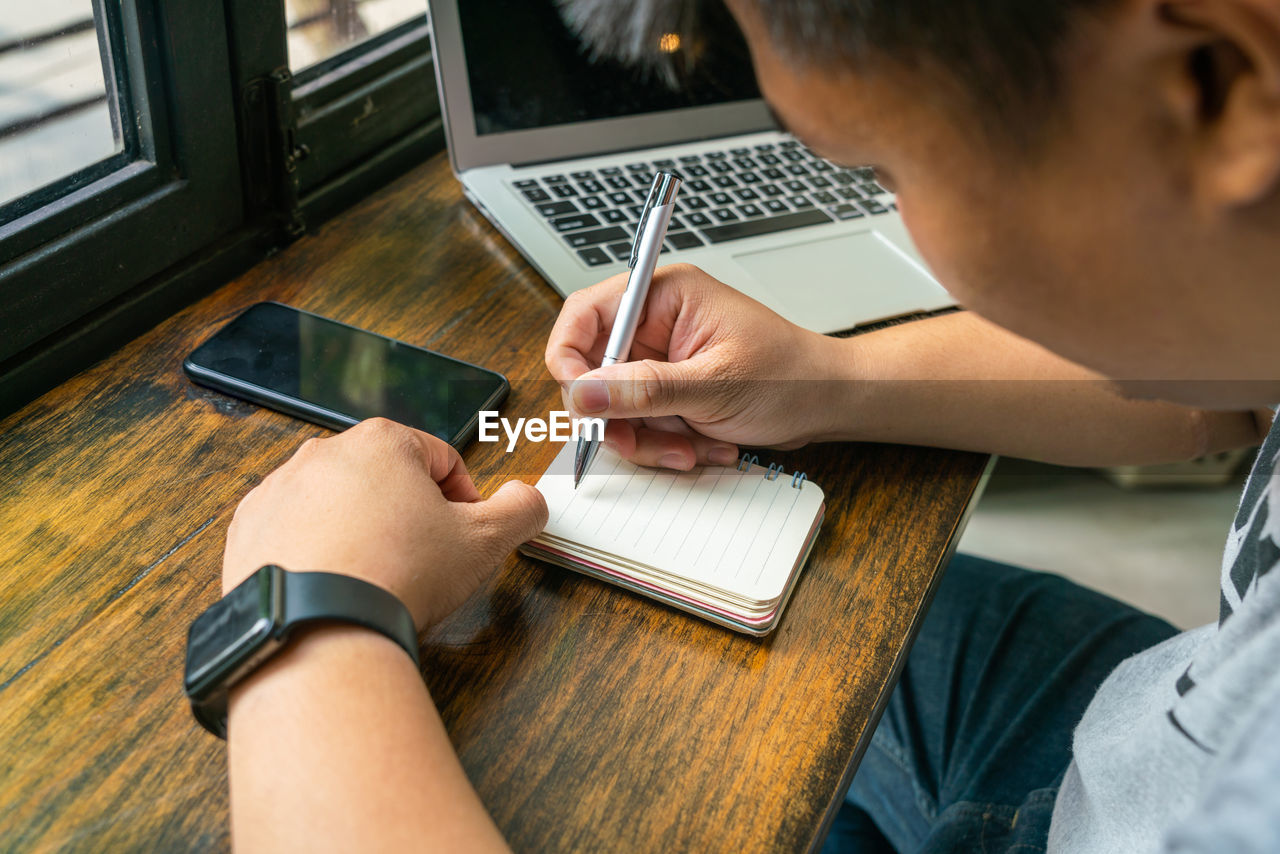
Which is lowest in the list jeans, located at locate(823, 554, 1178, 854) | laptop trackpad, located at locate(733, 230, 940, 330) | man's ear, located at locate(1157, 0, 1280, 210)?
jeans, located at locate(823, 554, 1178, 854)

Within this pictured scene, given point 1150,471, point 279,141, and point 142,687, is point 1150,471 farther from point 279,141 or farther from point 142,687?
point 142,687

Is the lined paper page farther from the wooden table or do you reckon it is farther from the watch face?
the watch face

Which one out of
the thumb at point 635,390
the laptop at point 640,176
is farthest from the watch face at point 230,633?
the laptop at point 640,176

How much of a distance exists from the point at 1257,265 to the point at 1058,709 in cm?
53

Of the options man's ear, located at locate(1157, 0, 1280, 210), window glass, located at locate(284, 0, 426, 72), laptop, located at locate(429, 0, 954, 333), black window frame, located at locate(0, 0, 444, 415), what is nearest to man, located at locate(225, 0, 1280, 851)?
man's ear, located at locate(1157, 0, 1280, 210)

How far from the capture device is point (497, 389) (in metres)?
0.77

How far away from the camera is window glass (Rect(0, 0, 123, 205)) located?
26.9 inches

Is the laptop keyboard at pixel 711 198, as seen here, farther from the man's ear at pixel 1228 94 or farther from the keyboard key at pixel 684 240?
the man's ear at pixel 1228 94

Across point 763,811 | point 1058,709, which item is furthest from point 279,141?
point 1058,709

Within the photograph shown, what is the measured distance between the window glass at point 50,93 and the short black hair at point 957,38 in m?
0.59

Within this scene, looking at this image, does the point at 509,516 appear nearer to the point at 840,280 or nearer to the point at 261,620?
the point at 261,620

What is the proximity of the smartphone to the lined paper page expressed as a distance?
0.36ft

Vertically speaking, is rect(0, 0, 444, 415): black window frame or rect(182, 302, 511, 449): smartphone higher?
rect(0, 0, 444, 415): black window frame

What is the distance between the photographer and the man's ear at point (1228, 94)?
30cm
